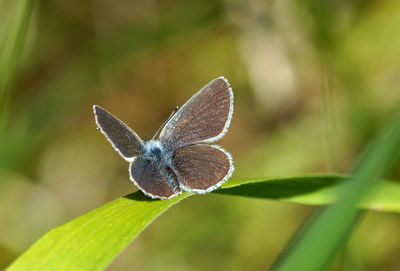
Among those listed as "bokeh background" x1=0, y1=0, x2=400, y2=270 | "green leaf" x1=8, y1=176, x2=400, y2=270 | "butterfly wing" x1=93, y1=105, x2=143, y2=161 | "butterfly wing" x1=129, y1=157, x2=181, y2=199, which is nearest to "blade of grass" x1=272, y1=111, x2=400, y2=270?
"green leaf" x1=8, y1=176, x2=400, y2=270

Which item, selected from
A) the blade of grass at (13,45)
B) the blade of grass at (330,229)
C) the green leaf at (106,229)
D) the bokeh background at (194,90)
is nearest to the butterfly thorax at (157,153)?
the green leaf at (106,229)

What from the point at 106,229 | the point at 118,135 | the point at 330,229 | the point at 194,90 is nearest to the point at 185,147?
the point at 118,135

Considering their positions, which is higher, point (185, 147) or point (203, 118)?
point (203, 118)

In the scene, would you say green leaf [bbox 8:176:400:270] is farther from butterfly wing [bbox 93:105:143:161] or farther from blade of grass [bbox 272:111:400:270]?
blade of grass [bbox 272:111:400:270]

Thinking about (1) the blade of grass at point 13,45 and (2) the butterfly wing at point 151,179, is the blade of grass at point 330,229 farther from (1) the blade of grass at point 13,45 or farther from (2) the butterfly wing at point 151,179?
(1) the blade of grass at point 13,45

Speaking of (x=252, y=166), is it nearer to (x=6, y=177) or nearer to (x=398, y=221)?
(x=398, y=221)

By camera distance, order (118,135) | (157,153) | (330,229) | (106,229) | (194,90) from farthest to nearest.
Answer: (194,90)
(157,153)
(118,135)
(106,229)
(330,229)

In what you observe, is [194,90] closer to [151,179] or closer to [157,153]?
[157,153]
